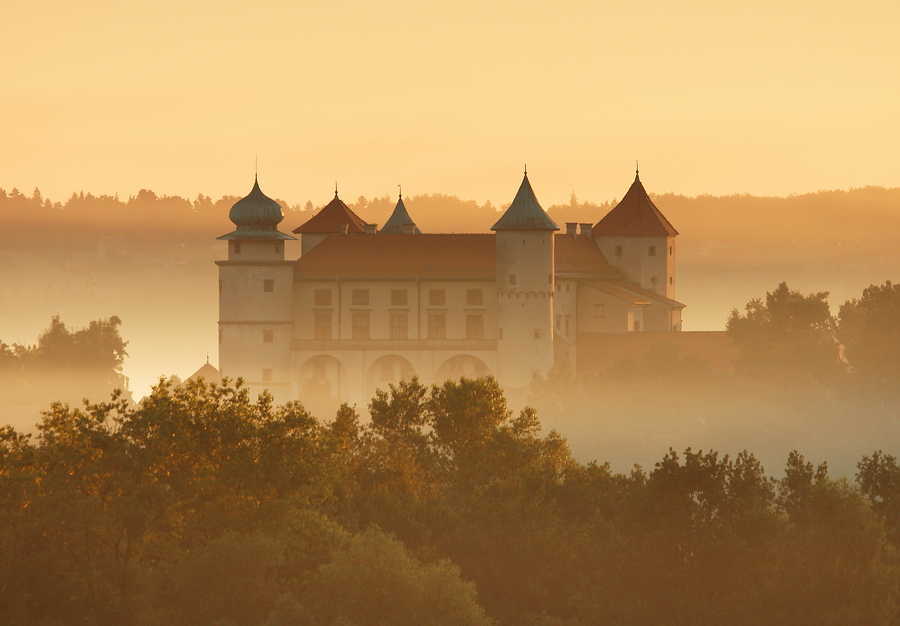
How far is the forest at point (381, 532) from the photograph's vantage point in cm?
4231

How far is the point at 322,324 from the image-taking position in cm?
10106

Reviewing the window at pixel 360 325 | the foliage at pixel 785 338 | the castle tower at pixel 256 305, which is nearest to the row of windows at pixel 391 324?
the window at pixel 360 325

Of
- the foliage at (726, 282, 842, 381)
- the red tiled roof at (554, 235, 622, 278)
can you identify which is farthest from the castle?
the foliage at (726, 282, 842, 381)

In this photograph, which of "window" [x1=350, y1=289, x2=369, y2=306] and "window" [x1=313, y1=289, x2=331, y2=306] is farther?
"window" [x1=350, y1=289, x2=369, y2=306]

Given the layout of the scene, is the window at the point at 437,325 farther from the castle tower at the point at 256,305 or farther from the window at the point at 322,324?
the castle tower at the point at 256,305

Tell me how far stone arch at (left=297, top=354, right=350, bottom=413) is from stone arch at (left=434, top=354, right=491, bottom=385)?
5.60m

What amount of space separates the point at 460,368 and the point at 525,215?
1004cm

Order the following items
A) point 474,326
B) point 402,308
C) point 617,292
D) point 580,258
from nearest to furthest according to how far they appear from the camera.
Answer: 1. point 474,326
2. point 402,308
3. point 617,292
4. point 580,258

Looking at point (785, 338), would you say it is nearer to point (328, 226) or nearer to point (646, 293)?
point (646, 293)

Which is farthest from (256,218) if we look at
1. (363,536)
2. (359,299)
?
(363,536)

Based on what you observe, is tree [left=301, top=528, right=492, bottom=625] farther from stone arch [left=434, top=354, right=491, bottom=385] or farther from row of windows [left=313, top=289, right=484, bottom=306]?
row of windows [left=313, top=289, right=484, bottom=306]

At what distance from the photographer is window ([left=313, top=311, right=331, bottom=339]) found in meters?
101

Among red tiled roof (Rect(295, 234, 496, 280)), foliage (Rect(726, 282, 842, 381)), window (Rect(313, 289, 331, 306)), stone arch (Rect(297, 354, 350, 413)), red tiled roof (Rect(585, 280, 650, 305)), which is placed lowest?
stone arch (Rect(297, 354, 350, 413))

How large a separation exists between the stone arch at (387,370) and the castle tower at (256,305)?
5.00 meters
